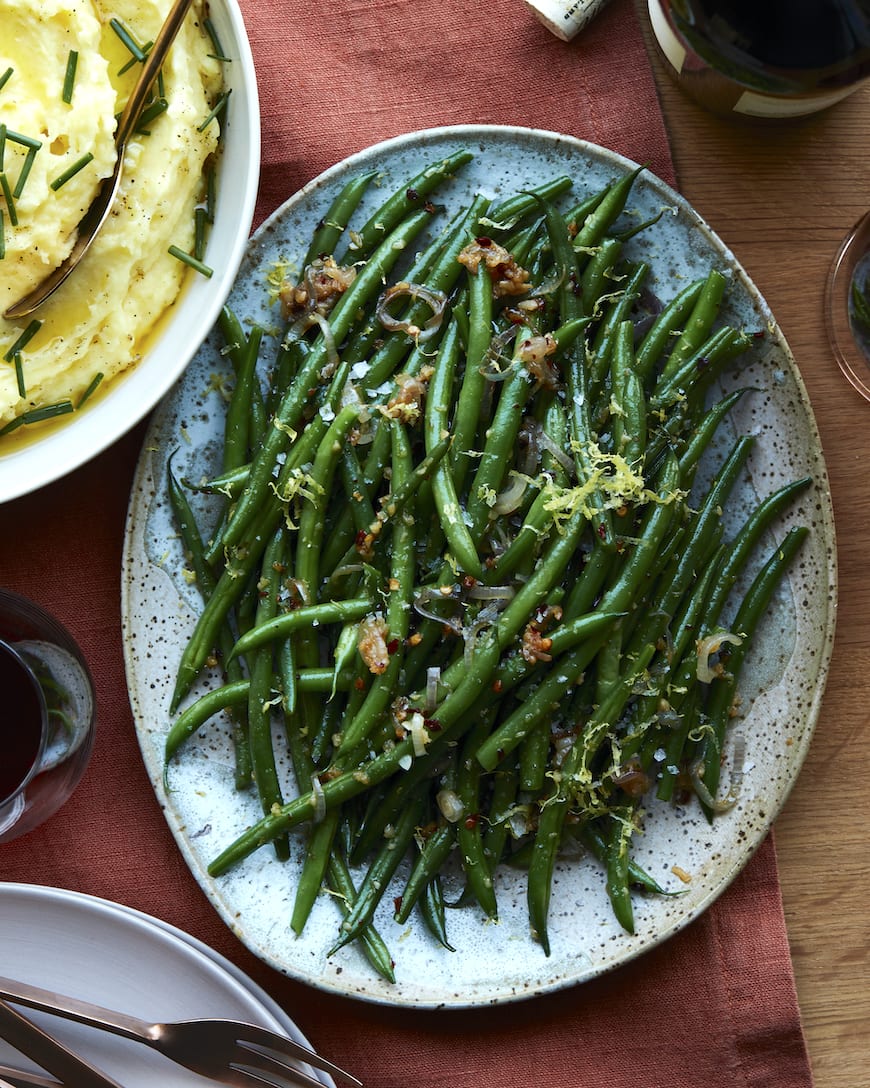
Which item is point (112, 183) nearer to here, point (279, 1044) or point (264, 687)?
point (264, 687)

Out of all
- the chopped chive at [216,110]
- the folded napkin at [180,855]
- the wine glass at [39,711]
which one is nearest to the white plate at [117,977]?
the folded napkin at [180,855]

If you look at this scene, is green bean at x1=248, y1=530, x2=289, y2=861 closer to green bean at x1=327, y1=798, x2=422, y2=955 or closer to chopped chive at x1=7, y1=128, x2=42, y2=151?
green bean at x1=327, y1=798, x2=422, y2=955

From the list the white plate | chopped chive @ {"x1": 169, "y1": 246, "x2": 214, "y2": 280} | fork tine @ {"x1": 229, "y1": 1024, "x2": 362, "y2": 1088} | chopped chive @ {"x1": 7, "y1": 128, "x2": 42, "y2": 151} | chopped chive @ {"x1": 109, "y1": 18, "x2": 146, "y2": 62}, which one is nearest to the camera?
chopped chive @ {"x1": 7, "y1": 128, "x2": 42, "y2": 151}

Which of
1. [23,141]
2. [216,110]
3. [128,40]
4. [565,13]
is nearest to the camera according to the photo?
[23,141]

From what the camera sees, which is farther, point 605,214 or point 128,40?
point 605,214

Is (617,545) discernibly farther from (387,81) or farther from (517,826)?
(387,81)

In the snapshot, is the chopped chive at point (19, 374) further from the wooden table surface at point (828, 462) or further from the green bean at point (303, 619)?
the wooden table surface at point (828, 462)

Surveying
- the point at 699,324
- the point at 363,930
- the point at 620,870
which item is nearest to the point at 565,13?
the point at 699,324

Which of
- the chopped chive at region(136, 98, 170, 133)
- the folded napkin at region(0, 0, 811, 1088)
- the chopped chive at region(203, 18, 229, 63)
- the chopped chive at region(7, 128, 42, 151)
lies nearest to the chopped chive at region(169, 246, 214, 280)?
the chopped chive at region(136, 98, 170, 133)
